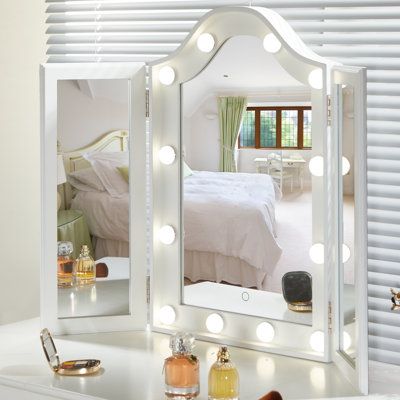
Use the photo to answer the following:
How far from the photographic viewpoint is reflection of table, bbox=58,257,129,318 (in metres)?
2.24

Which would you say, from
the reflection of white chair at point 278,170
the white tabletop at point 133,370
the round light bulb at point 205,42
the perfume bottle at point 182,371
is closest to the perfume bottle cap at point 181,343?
the perfume bottle at point 182,371

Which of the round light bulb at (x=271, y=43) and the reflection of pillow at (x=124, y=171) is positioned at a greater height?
the round light bulb at (x=271, y=43)

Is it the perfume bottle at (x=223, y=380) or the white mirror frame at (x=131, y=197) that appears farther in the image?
the white mirror frame at (x=131, y=197)

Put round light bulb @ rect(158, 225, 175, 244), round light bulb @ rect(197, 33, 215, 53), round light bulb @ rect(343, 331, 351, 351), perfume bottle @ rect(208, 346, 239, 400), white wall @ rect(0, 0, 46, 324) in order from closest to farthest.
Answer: perfume bottle @ rect(208, 346, 239, 400) < round light bulb @ rect(343, 331, 351, 351) < round light bulb @ rect(197, 33, 215, 53) < round light bulb @ rect(158, 225, 175, 244) < white wall @ rect(0, 0, 46, 324)

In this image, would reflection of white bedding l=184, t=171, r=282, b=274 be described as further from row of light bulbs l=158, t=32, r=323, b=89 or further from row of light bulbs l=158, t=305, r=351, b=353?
row of light bulbs l=158, t=32, r=323, b=89

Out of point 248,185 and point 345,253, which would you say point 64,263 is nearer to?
point 248,185

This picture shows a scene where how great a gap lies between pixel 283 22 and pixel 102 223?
Answer: 78 cm

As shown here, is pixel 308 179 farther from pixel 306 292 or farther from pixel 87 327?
pixel 87 327

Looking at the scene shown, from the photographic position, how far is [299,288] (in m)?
2.00

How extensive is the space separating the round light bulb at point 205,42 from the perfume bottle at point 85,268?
Result: 0.67 m

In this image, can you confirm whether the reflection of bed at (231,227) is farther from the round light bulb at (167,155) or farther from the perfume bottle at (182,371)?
the perfume bottle at (182,371)

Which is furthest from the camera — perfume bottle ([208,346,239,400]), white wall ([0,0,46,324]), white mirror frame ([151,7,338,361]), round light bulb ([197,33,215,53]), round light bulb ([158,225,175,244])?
white wall ([0,0,46,324])

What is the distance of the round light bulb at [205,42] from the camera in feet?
6.79

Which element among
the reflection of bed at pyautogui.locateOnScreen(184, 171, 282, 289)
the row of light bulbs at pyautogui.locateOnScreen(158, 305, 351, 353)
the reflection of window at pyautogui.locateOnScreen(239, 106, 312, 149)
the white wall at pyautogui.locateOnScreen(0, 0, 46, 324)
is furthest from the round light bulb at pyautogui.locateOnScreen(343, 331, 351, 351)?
the white wall at pyautogui.locateOnScreen(0, 0, 46, 324)
